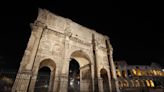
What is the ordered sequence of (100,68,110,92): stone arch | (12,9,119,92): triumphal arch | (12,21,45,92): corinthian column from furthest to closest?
(100,68,110,92): stone arch → (12,9,119,92): triumphal arch → (12,21,45,92): corinthian column

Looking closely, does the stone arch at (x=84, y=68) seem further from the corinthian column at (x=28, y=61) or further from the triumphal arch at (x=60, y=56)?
the corinthian column at (x=28, y=61)

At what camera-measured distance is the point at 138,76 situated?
3500cm

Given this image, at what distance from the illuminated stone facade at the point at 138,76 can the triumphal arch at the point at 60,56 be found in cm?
1960

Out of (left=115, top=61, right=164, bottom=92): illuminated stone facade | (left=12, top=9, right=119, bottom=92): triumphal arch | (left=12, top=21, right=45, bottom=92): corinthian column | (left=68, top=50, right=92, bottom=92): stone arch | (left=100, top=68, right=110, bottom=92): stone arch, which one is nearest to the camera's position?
(left=12, top=21, right=45, bottom=92): corinthian column

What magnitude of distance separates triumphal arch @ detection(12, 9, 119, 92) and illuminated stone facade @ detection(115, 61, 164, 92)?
772 inches

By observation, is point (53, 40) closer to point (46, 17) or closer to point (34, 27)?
point (34, 27)

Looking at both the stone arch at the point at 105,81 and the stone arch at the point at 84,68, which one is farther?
the stone arch at the point at 105,81

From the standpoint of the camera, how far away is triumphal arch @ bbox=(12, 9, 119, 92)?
33.0 feet

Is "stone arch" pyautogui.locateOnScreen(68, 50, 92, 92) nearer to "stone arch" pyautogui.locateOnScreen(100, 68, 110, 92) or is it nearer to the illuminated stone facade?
"stone arch" pyautogui.locateOnScreen(100, 68, 110, 92)

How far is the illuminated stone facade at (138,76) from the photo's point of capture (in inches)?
1329

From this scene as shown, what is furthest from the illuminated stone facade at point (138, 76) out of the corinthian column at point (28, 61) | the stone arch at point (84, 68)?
the corinthian column at point (28, 61)

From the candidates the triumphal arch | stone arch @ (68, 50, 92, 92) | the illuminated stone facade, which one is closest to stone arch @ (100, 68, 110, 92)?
the triumphal arch

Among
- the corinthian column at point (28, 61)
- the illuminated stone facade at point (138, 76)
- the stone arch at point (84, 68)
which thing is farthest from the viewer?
the illuminated stone facade at point (138, 76)

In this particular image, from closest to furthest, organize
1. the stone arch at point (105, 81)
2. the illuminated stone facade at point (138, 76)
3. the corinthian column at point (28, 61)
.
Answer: the corinthian column at point (28, 61)
the stone arch at point (105, 81)
the illuminated stone facade at point (138, 76)
